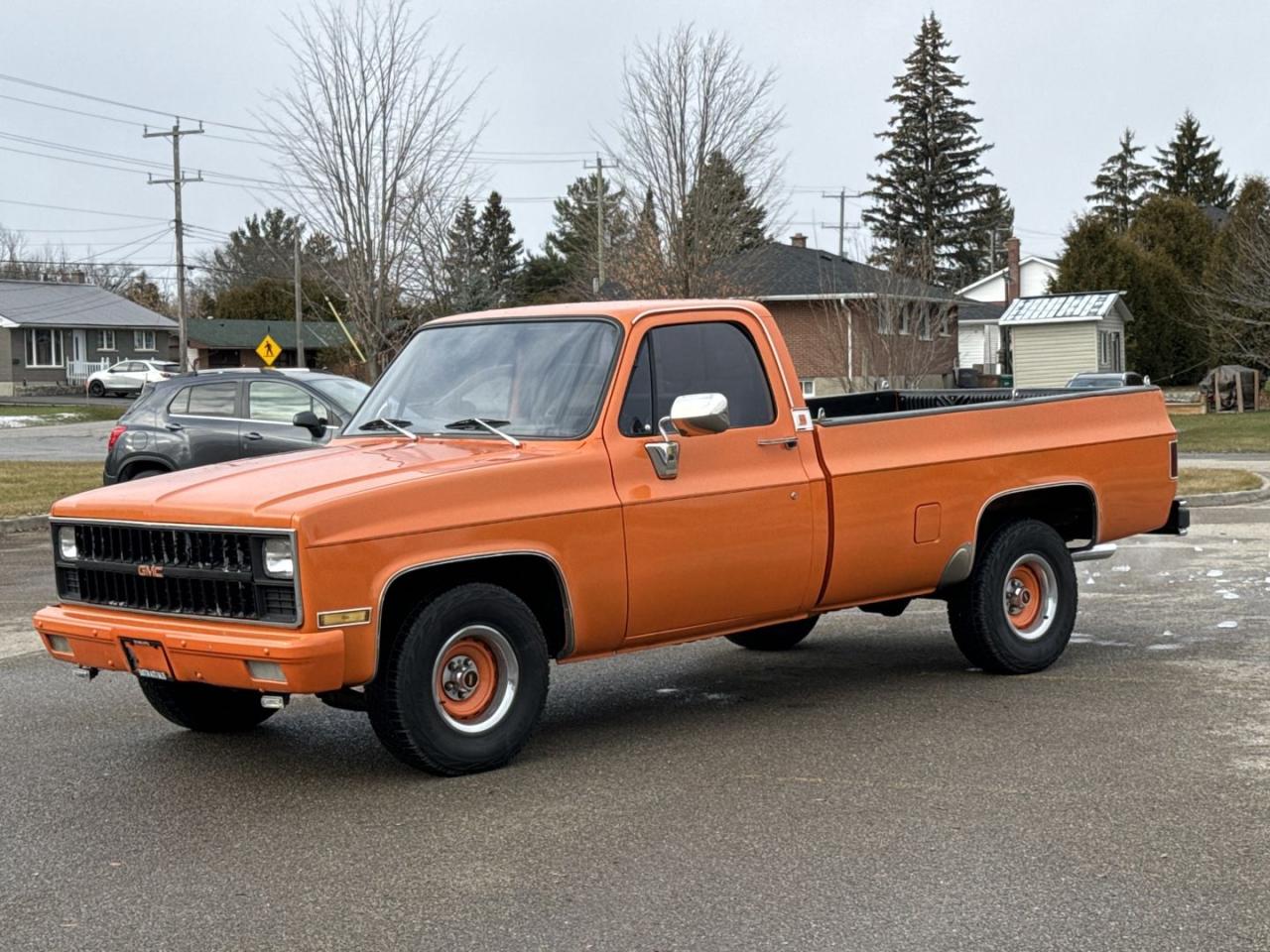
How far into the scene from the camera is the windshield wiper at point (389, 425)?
7.56 m

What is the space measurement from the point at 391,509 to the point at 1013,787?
267cm

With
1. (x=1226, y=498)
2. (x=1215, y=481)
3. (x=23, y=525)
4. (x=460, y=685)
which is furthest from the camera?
(x=1215, y=481)

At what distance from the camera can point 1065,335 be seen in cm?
5662

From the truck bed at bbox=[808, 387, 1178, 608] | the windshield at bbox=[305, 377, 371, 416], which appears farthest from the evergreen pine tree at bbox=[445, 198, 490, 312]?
the truck bed at bbox=[808, 387, 1178, 608]

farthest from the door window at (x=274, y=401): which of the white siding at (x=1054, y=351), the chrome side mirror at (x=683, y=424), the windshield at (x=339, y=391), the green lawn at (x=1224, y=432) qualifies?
the white siding at (x=1054, y=351)

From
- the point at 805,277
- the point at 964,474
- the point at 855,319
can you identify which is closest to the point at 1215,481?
the point at 964,474

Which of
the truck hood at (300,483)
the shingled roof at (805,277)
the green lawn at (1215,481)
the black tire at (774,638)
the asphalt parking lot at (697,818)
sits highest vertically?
the shingled roof at (805,277)

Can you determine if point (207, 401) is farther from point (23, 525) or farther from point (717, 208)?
point (717, 208)

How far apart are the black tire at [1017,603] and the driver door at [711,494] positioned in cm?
129

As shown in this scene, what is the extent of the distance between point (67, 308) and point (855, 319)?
50561mm

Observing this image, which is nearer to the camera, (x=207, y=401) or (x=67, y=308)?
(x=207, y=401)

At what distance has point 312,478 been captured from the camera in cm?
668

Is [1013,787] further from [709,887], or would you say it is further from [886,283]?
[886,283]

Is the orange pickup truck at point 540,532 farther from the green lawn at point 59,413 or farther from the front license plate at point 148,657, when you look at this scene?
the green lawn at point 59,413
